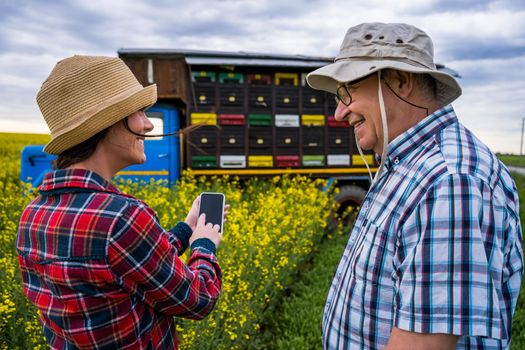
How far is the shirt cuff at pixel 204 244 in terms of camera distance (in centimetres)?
161

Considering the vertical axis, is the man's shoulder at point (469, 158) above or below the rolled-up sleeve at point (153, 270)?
above

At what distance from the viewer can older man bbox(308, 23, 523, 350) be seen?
1039mm

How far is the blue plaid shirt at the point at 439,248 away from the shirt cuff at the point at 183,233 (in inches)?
27.7

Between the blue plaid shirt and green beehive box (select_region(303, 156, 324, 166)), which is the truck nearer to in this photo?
green beehive box (select_region(303, 156, 324, 166))

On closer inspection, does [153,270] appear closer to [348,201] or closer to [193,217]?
[193,217]

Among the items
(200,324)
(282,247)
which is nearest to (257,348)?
(200,324)

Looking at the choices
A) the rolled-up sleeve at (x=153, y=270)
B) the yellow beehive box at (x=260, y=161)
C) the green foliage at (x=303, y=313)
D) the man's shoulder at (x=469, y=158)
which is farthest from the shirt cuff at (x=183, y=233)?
the yellow beehive box at (x=260, y=161)

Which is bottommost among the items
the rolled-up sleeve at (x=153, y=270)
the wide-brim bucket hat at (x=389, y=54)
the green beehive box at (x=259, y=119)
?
the rolled-up sleeve at (x=153, y=270)

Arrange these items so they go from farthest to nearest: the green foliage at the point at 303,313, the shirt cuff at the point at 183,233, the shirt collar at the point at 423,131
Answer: the green foliage at the point at 303,313 < the shirt cuff at the point at 183,233 < the shirt collar at the point at 423,131

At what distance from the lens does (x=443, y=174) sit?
111cm

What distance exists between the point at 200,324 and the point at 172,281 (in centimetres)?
170

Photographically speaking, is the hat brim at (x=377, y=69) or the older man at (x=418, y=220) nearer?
the older man at (x=418, y=220)

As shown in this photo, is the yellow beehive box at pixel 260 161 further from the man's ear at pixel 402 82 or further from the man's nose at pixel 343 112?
the man's ear at pixel 402 82

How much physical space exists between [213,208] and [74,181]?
635mm
